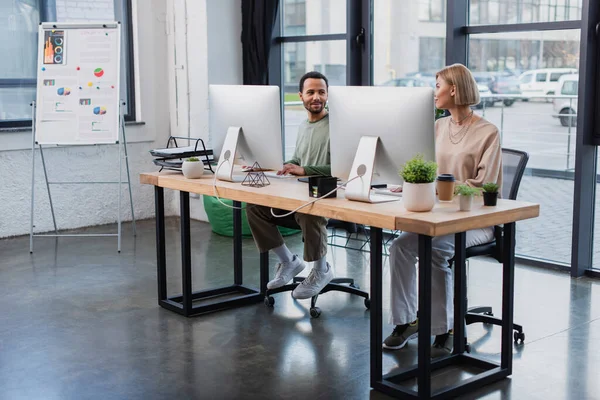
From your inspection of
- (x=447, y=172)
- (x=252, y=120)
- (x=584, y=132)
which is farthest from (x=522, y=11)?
(x=252, y=120)

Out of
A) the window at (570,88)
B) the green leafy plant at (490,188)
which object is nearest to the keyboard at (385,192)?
the green leafy plant at (490,188)

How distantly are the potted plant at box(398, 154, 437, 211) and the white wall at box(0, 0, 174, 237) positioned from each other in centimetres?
386

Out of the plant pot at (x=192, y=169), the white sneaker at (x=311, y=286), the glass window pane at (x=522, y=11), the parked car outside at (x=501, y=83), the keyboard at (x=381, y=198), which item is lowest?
Result: the white sneaker at (x=311, y=286)

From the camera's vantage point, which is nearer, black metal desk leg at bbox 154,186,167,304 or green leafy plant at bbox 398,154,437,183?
green leafy plant at bbox 398,154,437,183

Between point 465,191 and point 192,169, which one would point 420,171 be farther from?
point 192,169

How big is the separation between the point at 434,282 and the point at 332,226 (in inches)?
109

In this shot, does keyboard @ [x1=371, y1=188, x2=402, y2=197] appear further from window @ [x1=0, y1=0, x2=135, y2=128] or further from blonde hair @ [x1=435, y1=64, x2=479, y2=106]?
window @ [x1=0, y1=0, x2=135, y2=128]

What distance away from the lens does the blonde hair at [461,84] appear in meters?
3.45

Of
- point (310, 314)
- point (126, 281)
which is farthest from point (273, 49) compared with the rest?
point (310, 314)

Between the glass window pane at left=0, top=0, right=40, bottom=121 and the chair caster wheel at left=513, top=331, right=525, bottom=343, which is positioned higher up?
the glass window pane at left=0, top=0, right=40, bottom=121

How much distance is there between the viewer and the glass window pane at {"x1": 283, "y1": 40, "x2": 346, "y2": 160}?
19.2 ft

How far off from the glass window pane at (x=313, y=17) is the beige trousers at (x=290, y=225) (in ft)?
7.14

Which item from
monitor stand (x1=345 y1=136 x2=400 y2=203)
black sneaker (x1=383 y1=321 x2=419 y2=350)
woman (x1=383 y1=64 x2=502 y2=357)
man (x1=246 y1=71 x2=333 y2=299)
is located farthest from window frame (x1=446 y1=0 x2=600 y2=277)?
monitor stand (x1=345 y1=136 x2=400 y2=203)

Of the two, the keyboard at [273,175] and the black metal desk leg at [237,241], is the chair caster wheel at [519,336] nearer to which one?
the keyboard at [273,175]
